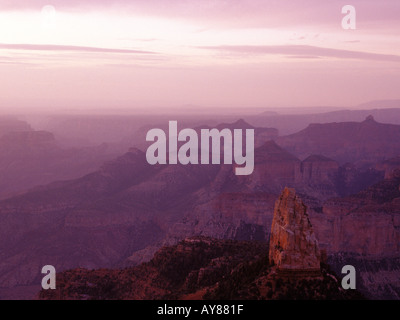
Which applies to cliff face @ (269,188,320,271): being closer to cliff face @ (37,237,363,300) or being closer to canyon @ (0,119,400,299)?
cliff face @ (37,237,363,300)

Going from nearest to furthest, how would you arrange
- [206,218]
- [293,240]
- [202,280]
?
1. [293,240]
2. [202,280]
3. [206,218]

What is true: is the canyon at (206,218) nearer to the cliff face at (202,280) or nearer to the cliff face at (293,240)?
the cliff face at (202,280)

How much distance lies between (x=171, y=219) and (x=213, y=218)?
27008mm

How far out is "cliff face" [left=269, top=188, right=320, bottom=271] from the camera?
48.8 meters

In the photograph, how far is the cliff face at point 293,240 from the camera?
48.8 meters

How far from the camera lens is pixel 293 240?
1934 inches

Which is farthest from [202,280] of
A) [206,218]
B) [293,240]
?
[206,218]

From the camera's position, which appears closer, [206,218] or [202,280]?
[202,280]

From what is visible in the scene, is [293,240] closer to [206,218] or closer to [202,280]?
[202,280]

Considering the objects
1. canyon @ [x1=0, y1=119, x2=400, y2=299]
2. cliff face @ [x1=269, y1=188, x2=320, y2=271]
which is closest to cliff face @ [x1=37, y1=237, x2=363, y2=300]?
cliff face @ [x1=269, y1=188, x2=320, y2=271]

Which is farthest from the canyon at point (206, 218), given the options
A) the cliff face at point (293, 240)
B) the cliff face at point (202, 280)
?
the cliff face at point (293, 240)

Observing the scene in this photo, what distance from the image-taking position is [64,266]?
14712 cm

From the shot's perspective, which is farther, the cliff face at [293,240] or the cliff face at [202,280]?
the cliff face at [293,240]
